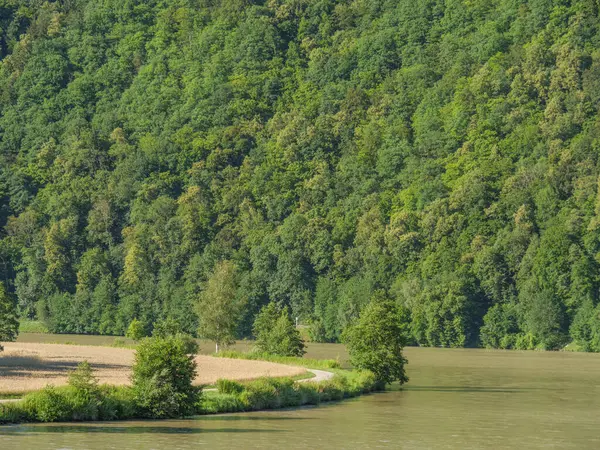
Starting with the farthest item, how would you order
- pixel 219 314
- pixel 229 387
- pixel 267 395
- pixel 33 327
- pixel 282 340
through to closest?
1. pixel 33 327
2. pixel 219 314
3. pixel 282 340
4. pixel 267 395
5. pixel 229 387

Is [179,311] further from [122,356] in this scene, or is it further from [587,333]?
[122,356]

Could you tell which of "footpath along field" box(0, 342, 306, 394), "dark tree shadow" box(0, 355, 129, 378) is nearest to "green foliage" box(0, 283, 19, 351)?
"footpath along field" box(0, 342, 306, 394)

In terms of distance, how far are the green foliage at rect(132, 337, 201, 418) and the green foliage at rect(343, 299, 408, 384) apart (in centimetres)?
2271

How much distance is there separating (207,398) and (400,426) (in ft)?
28.2

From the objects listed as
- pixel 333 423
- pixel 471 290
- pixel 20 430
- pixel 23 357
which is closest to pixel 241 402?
pixel 333 423

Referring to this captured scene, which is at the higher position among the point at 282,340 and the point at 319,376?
the point at 282,340

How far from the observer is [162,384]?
54969 millimetres

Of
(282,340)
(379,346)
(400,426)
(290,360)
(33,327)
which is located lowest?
(400,426)

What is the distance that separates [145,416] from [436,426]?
470 inches

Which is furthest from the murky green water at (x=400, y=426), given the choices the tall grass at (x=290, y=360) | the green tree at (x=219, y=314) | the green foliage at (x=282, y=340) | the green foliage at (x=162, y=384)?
the green tree at (x=219, y=314)

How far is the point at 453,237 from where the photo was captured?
182500 mm

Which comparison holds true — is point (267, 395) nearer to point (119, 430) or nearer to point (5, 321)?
point (119, 430)

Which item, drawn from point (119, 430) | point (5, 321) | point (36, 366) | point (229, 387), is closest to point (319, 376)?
point (36, 366)

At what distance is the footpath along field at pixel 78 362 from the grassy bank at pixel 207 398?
3.71 meters
